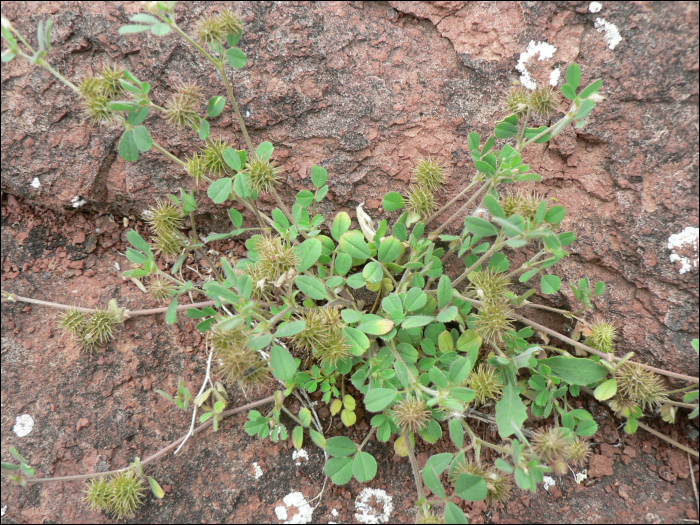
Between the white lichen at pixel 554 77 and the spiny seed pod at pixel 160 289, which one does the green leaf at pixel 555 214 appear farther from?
the spiny seed pod at pixel 160 289

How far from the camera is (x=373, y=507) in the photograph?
7.87 ft

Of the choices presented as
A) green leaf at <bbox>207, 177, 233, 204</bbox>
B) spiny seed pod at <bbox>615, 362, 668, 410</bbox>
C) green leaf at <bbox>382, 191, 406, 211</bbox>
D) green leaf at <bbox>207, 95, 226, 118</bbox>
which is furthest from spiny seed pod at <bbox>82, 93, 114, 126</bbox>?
spiny seed pod at <bbox>615, 362, 668, 410</bbox>

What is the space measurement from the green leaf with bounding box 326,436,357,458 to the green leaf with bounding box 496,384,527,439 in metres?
0.71

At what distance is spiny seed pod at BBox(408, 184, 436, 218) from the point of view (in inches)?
95.4

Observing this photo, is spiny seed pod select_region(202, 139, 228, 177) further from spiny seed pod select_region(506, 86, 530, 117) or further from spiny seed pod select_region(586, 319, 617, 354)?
spiny seed pod select_region(586, 319, 617, 354)

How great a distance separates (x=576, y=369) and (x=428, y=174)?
1.24 metres

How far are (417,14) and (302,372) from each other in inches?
83.2

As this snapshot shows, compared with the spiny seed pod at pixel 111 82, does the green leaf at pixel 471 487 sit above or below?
below

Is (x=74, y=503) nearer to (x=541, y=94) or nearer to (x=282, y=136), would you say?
(x=282, y=136)

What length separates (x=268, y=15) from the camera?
2.67 metres

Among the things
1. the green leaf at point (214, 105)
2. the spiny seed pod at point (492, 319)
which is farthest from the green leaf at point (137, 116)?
the spiny seed pod at point (492, 319)

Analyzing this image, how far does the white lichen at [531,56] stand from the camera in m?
2.53

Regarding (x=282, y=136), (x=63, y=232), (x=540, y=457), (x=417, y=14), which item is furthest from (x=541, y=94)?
(x=63, y=232)

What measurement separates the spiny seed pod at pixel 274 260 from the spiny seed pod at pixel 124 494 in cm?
123
